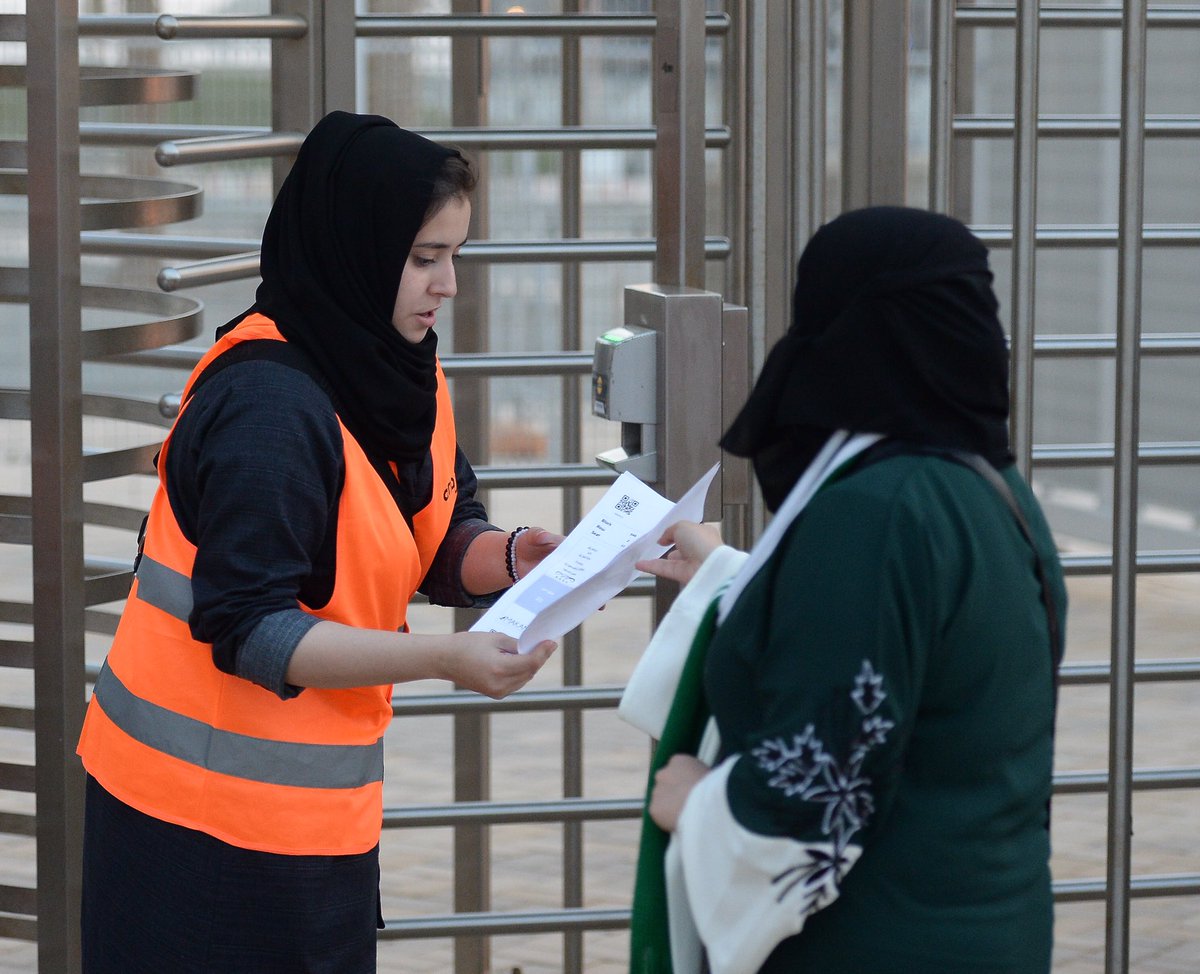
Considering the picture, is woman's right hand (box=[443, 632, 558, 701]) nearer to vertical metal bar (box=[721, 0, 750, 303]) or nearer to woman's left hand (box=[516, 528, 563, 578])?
woman's left hand (box=[516, 528, 563, 578])

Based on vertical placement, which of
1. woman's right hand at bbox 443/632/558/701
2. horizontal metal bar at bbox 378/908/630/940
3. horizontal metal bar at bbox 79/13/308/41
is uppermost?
horizontal metal bar at bbox 79/13/308/41

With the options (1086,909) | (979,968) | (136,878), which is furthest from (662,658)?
(1086,909)

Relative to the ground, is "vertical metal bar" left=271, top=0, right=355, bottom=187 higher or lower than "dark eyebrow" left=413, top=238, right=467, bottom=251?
higher

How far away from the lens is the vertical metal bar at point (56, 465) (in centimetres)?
278

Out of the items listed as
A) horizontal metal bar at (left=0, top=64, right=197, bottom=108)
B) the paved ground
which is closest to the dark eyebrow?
horizontal metal bar at (left=0, top=64, right=197, bottom=108)

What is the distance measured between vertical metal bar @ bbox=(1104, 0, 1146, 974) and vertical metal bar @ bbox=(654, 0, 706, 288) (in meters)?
0.73

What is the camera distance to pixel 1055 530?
33.0 ft

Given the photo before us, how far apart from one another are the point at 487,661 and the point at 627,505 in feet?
0.92

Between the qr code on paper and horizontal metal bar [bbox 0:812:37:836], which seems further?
horizontal metal bar [bbox 0:812:37:836]

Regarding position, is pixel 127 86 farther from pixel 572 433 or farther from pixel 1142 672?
pixel 1142 672

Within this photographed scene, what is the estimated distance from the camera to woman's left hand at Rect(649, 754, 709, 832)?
1.70 m

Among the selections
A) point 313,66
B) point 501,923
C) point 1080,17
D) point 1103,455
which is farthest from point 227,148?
point 1080,17

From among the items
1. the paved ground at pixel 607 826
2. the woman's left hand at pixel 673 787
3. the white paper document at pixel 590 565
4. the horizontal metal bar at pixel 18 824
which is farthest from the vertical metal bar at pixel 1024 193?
the paved ground at pixel 607 826

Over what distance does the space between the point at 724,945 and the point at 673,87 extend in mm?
1273
